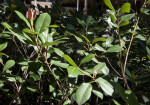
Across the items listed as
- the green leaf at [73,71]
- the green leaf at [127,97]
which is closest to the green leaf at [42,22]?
the green leaf at [73,71]

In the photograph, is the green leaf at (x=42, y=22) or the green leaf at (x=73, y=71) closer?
the green leaf at (x=73, y=71)

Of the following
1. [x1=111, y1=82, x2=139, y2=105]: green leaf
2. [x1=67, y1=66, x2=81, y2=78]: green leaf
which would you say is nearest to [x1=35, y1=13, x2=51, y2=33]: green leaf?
[x1=67, y1=66, x2=81, y2=78]: green leaf

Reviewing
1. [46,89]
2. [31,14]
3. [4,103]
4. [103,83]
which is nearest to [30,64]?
[31,14]

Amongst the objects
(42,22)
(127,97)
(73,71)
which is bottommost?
(127,97)

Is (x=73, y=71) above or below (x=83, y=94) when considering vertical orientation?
above

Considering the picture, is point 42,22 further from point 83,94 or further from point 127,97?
point 127,97

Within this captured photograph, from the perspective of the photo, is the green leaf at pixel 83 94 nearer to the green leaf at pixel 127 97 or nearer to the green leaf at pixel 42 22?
the green leaf at pixel 127 97

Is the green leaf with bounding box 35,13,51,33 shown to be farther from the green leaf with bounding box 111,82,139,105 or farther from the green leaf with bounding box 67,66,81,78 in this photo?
the green leaf with bounding box 111,82,139,105

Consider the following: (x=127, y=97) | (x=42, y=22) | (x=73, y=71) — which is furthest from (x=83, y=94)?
(x=42, y=22)

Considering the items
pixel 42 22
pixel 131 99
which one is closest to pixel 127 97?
pixel 131 99

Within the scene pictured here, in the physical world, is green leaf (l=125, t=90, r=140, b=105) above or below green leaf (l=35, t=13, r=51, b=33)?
below

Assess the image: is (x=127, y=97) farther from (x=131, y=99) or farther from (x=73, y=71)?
(x=73, y=71)

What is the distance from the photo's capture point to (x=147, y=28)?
2227mm

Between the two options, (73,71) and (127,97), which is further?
(127,97)
